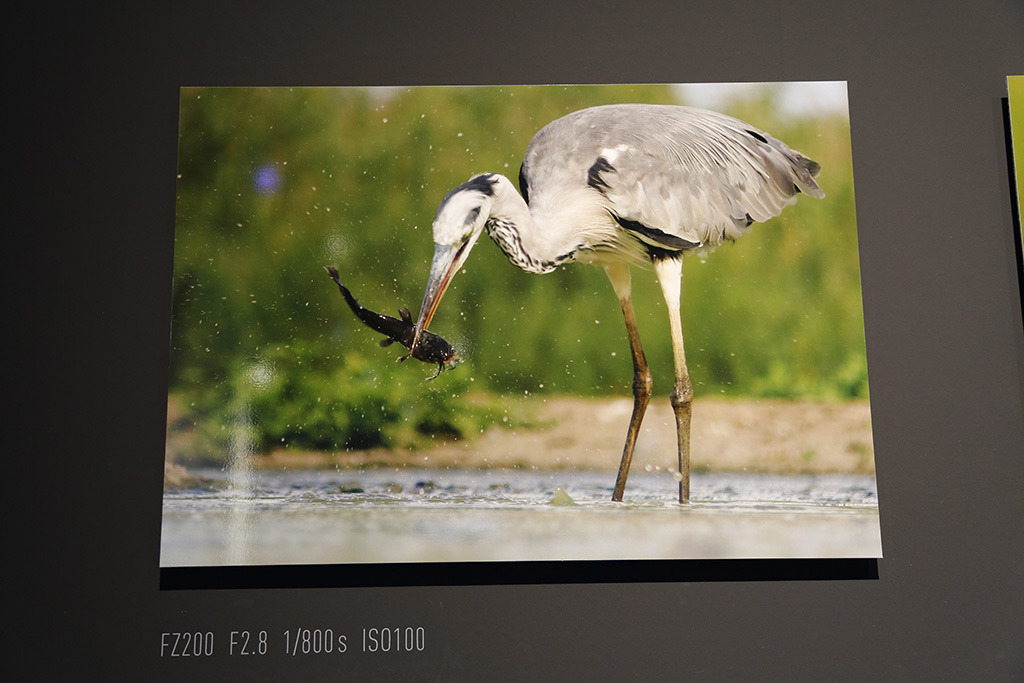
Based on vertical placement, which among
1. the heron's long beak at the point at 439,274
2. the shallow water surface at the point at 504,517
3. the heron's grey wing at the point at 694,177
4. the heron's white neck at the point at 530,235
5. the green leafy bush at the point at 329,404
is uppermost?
the heron's grey wing at the point at 694,177

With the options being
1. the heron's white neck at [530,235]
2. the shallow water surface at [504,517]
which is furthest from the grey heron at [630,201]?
the shallow water surface at [504,517]

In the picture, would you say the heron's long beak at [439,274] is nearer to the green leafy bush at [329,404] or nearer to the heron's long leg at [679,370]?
the green leafy bush at [329,404]

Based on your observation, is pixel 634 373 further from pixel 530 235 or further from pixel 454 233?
pixel 454 233

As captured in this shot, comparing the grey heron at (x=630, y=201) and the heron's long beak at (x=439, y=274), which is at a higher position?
the grey heron at (x=630, y=201)

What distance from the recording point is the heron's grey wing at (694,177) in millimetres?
1543

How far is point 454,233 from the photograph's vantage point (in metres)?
1.55

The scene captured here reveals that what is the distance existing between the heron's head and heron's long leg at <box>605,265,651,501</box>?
286 millimetres

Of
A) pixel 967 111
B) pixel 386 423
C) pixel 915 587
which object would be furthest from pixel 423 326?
pixel 967 111

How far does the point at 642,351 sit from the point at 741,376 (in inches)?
8.1

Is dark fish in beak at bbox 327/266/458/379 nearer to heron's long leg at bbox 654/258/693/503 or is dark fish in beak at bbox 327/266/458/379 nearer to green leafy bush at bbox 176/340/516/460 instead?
green leafy bush at bbox 176/340/516/460

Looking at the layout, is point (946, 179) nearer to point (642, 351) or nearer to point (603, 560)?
point (642, 351)

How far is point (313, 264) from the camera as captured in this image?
5.09 ft

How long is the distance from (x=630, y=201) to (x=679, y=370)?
1.18 ft

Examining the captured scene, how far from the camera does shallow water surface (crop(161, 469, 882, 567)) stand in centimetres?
146
